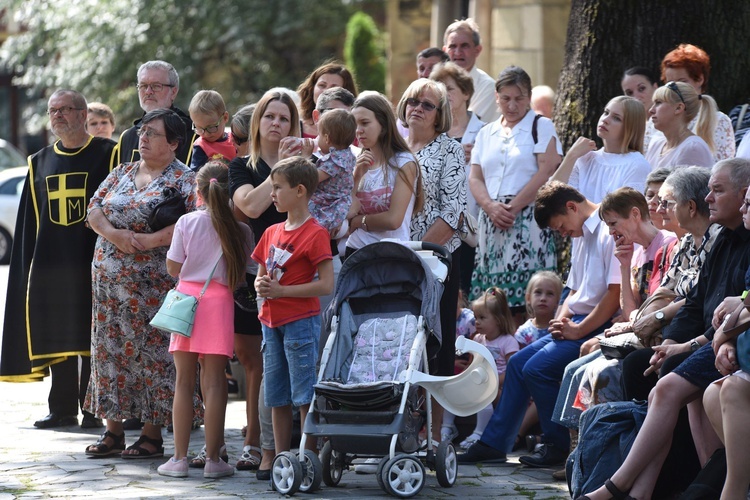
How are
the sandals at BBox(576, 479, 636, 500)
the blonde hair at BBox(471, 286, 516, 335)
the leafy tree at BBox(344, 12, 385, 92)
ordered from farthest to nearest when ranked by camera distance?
1. the leafy tree at BBox(344, 12, 385, 92)
2. the blonde hair at BBox(471, 286, 516, 335)
3. the sandals at BBox(576, 479, 636, 500)

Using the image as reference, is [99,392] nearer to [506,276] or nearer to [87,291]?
[87,291]

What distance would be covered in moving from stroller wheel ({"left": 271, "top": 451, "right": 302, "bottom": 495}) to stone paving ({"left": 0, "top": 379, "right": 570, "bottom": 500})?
0.11 m

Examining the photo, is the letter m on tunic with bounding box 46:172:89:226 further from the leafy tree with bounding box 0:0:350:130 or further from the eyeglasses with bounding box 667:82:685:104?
the leafy tree with bounding box 0:0:350:130

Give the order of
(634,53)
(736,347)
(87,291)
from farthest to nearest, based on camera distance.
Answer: (634,53), (87,291), (736,347)

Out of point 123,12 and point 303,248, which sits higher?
point 123,12

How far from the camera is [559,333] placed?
23.7 feet

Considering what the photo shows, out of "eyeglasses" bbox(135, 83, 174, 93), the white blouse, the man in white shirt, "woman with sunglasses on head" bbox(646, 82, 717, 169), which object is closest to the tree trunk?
the man in white shirt

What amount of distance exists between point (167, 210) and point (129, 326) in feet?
2.53

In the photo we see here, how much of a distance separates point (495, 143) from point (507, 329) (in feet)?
4.52

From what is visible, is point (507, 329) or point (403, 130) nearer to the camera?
point (507, 329)

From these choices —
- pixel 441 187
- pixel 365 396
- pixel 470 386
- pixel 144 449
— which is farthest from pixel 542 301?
pixel 144 449

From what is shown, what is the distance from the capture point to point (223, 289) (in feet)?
23.2

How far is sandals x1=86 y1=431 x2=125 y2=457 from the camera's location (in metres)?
7.63

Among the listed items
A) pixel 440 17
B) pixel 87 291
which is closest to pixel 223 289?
pixel 87 291
